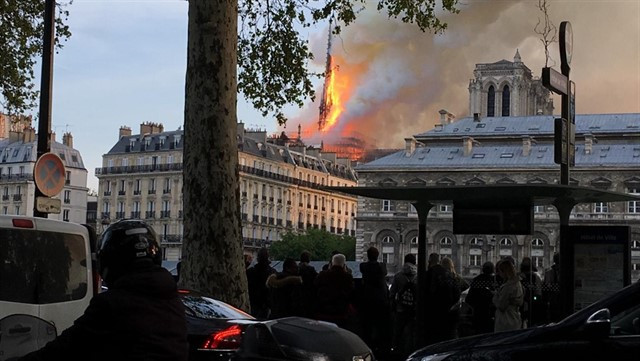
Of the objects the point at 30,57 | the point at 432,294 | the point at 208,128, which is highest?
the point at 30,57

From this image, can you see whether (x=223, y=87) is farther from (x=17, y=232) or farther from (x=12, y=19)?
(x=12, y=19)

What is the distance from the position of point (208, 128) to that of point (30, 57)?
9658 millimetres

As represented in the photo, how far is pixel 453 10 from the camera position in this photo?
16.8 meters

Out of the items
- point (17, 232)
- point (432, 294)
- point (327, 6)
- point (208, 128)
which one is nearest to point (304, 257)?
point (432, 294)

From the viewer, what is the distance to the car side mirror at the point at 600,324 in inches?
221

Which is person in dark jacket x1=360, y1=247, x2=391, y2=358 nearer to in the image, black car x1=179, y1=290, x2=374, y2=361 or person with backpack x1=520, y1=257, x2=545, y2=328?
person with backpack x1=520, y1=257, x2=545, y2=328

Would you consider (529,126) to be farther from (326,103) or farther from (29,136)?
(29,136)

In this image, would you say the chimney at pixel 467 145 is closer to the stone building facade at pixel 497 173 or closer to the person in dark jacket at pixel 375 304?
the stone building facade at pixel 497 173

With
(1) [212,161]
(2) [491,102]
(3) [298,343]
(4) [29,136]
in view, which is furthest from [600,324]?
(2) [491,102]

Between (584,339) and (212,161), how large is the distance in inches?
261

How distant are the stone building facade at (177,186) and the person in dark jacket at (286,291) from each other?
9150 cm

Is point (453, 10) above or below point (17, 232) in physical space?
above

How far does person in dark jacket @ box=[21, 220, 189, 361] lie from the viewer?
3354mm

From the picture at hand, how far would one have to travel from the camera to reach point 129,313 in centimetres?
338
